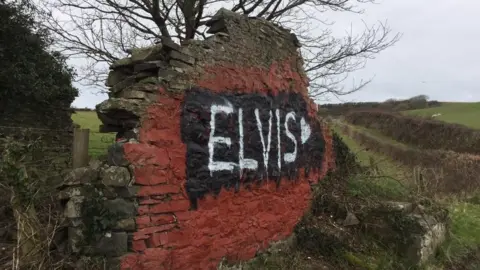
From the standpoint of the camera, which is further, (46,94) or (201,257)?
(46,94)

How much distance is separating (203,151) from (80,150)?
1270 millimetres

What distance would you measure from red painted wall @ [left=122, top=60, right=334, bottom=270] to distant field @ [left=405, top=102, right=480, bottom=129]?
96.8 feet

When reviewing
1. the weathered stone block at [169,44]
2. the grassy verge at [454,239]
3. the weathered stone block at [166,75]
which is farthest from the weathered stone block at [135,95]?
the grassy verge at [454,239]

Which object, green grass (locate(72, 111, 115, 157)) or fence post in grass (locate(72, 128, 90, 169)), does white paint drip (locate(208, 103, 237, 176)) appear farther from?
green grass (locate(72, 111, 115, 157))

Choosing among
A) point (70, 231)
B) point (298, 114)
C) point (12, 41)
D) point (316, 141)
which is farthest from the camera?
point (12, 41)

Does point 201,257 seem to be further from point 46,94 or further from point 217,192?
point 46,94

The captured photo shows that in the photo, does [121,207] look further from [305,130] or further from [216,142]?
[305,130]

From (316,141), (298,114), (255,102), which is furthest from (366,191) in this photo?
(255,102)

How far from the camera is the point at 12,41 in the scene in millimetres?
11516

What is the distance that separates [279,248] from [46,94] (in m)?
8.08

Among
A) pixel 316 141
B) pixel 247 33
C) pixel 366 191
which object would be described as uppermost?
pixel 247 33

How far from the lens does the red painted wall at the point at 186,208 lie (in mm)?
4285

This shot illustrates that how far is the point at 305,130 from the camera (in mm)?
7270

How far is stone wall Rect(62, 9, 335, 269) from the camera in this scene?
13.7 ft
